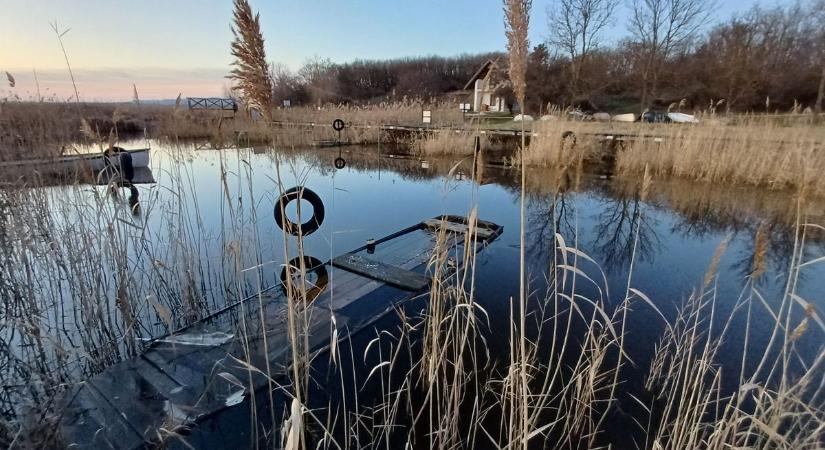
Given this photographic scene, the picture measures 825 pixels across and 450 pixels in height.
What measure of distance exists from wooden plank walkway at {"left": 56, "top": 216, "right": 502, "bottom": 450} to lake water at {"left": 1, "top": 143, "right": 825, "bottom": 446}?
36cm

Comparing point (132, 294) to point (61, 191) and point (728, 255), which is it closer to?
point (61, 191)

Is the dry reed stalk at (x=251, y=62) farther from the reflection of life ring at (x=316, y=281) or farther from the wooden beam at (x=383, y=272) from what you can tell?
the wooden beam at (x=383, y=272)

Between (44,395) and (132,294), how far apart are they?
2.59ft

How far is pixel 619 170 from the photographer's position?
799cm

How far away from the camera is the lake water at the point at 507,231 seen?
2.73 meters

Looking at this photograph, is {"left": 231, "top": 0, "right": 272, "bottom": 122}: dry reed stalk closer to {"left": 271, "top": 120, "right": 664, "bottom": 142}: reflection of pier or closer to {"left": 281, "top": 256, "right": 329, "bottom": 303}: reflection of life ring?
{"left": 281, "top": 256, "right": 329, "bottom": 303}: reflection of life ring

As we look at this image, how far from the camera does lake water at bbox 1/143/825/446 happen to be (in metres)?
2.73

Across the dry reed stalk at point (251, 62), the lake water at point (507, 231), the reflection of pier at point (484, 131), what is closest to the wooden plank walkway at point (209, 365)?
the lake water at point (507, 231)

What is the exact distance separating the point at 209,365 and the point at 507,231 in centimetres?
359

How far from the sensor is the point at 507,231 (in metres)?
4.73

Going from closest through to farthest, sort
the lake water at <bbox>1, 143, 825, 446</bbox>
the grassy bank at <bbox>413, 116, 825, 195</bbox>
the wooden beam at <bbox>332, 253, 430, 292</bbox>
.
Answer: the lake water at <bbox>1, 143, 825, 446</bbox> → the wooden beam at <bbox>332, 253, 430, 292</bbox> → the grassy bank at <bbox>413, 116, 825, 195</bbox>

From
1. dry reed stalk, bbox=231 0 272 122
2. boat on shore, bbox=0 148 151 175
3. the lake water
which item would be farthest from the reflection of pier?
dry reed stalk, bbox=231 0 272 122

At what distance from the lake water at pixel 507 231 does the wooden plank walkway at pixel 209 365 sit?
0.36 meters

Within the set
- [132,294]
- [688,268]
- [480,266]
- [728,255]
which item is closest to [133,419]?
[132,294]
